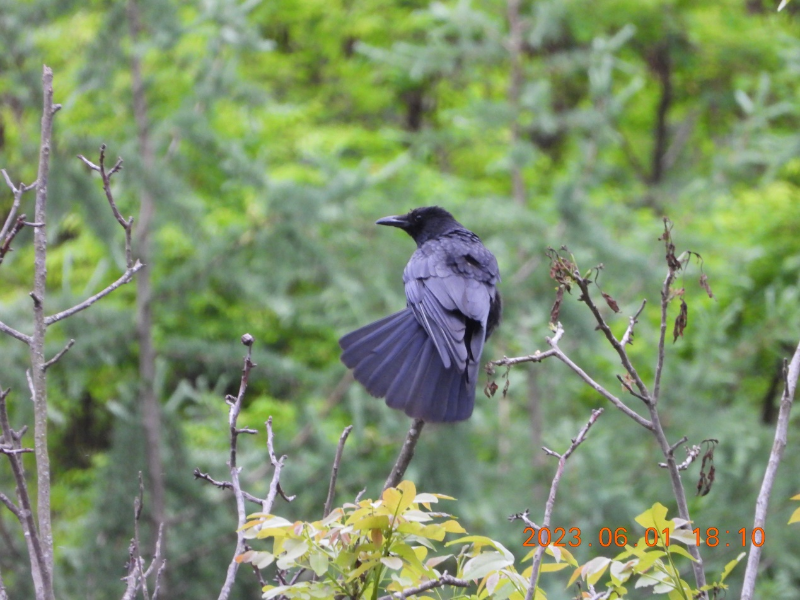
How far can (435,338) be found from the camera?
12.3 feet

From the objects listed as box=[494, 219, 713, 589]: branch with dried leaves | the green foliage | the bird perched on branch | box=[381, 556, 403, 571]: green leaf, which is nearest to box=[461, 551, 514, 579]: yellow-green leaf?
the green foliage

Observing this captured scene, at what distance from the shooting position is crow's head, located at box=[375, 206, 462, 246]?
5.18 metres

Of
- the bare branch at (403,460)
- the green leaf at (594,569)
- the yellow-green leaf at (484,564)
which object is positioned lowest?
the bare branch at (403,460)

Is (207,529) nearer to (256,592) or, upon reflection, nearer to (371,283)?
(256,592)

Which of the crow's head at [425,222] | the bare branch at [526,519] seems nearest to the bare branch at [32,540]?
the bare branch at [526,519]

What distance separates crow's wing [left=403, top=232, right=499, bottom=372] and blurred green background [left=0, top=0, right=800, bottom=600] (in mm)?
2303

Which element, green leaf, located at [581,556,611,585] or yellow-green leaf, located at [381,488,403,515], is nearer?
yellow-green leaf, located at [381,488,403,515]

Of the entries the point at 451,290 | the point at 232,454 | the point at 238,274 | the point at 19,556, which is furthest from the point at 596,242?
the point at 232,454

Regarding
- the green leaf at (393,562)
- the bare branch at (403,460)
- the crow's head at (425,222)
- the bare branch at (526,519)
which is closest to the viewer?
the green leaf at (393,562)

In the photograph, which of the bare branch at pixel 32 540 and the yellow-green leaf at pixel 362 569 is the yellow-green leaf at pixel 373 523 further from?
the bare branch at pixel 32 540

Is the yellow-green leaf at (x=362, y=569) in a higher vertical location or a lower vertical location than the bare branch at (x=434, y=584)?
higher

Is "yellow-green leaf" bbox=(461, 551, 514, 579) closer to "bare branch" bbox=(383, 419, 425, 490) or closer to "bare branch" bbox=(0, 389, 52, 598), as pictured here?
"bare branch" bbox=(383, 419, 425, 490)

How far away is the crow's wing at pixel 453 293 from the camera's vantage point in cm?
375

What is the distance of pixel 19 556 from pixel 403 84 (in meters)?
8.39
